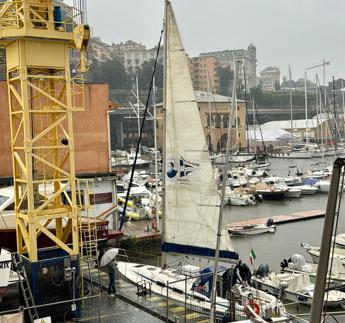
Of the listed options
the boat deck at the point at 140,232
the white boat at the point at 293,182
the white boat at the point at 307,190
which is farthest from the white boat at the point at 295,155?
the boat deck at the point at 140,232

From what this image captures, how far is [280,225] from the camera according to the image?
110 feet

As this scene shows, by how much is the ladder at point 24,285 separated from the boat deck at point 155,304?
2.67 m

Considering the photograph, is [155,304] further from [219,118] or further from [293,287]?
[219,118]

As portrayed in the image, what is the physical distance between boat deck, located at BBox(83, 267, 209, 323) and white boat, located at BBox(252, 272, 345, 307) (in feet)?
16.8

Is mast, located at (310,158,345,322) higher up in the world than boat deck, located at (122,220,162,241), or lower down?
higher up

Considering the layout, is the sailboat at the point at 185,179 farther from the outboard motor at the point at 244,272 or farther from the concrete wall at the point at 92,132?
the concrete wall at the point at 92,132

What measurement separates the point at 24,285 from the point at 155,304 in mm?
3291

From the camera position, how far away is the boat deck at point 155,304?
1252 cm

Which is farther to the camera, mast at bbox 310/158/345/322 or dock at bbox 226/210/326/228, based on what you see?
dock at bbox 226/210/326/228

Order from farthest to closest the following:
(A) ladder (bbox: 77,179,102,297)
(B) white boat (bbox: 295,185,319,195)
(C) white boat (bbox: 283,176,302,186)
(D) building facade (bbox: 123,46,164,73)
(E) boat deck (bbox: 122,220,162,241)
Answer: (D) building facade (bbox: 123,46,164,73) → (C) white boat (bbox: 283,176,302,186) → (B) white boat (bbox: 295,185,319,195) → (E) boat deck (bbox: 122,220,162,241) → (A) ladder (bbox: 77,179,102,297)

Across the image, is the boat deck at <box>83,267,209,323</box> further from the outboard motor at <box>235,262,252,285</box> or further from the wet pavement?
the outboard motor at <box>235,262,252,285</box>

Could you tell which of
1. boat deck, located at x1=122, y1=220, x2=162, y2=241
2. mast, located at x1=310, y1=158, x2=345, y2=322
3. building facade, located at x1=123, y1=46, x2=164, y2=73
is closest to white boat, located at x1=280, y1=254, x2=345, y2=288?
boat deck, located at x1=122, y1=220, x2=162, y2=241

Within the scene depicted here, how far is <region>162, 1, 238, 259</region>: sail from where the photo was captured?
597 inches

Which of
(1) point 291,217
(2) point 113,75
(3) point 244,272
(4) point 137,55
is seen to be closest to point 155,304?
(3) point 244,272
